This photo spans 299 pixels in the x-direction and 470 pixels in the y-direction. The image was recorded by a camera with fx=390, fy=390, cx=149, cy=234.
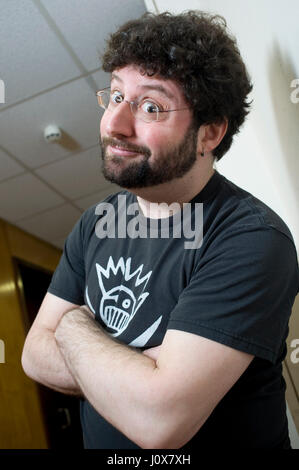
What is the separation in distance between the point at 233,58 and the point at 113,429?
3.31 feet

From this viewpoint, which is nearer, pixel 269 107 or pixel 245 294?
pixel 245 294

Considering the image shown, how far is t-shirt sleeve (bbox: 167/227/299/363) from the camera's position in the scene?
709 mm

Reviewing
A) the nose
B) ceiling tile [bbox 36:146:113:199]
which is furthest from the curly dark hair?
ceiling tile [bbox 36:146:113:199]

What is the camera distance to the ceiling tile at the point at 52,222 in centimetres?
421

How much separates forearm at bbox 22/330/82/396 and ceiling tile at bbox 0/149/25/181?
2.23m

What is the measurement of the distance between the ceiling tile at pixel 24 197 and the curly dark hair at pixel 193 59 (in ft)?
8.08

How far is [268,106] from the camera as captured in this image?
112 cm

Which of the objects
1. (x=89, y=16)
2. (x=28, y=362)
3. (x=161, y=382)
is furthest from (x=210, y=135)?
(x=89, y=16)

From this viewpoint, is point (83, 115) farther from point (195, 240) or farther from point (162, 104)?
point (195, 240)

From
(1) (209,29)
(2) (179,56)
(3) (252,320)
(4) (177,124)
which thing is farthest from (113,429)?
(1) (209,29)

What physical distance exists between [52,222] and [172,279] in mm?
3762

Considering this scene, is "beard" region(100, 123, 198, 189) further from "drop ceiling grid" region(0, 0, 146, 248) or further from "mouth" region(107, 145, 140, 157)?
"drop ceiling grid" region(0, 0, 146, 248)

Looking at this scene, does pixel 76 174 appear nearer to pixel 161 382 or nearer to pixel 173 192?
pixel 173 192

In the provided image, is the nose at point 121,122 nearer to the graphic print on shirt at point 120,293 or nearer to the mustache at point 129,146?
the mustache at point 129,146
